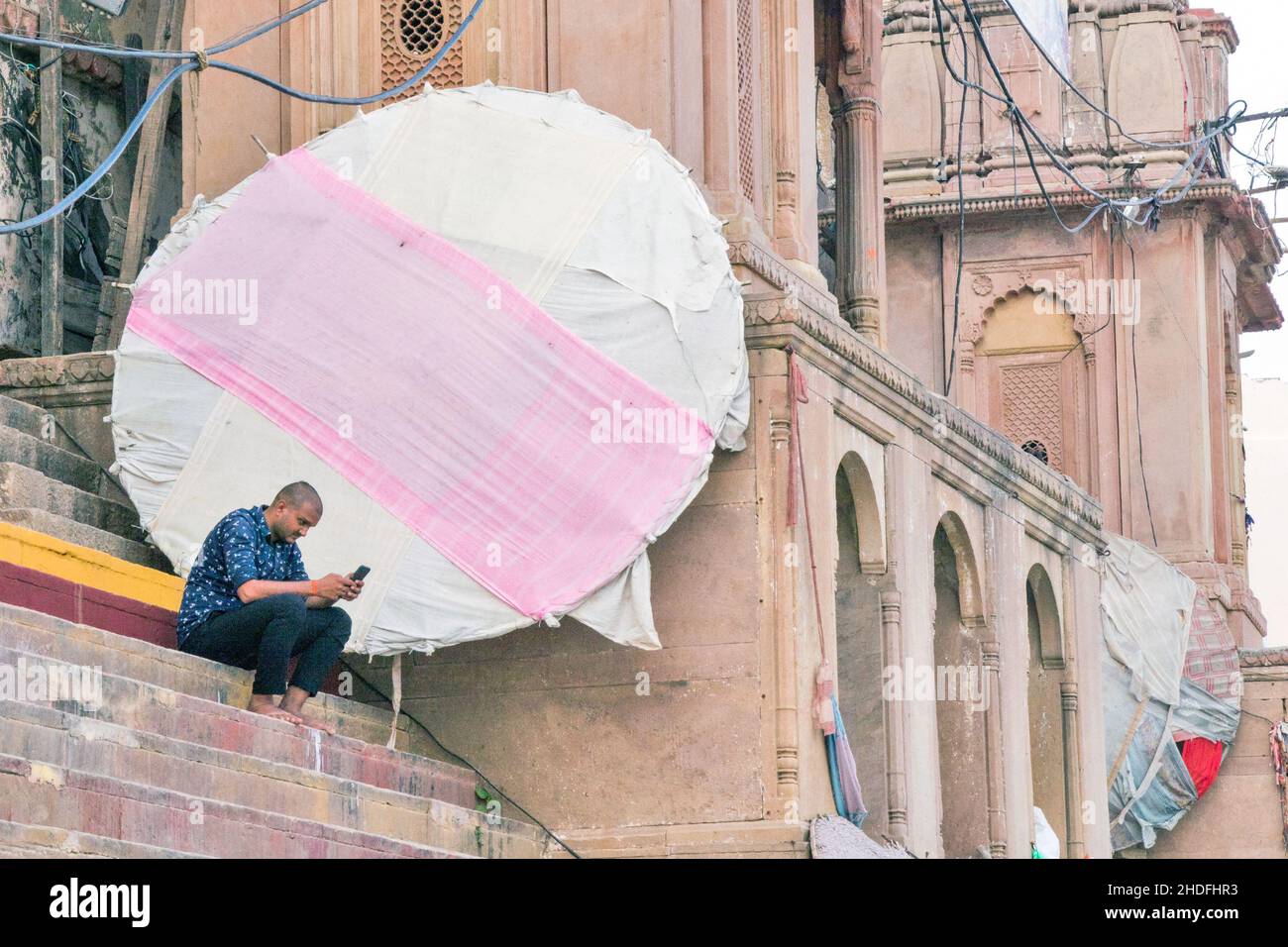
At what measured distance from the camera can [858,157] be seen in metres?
22.6

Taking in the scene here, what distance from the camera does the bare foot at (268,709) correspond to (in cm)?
1478

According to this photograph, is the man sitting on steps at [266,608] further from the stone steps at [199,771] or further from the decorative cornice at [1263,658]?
the decorative cornice at [1263,658]

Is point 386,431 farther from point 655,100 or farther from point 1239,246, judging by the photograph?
point 1239,246

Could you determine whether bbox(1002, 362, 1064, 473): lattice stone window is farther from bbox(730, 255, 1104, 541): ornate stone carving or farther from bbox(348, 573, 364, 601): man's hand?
bbox(348, 573, 364, 601): man's hand

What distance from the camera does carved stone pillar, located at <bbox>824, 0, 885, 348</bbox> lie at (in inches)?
875

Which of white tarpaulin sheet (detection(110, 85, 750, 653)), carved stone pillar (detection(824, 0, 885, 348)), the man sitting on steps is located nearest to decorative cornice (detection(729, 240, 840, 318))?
white tarpaulin sheet (detection(110, 85, 750, 653))

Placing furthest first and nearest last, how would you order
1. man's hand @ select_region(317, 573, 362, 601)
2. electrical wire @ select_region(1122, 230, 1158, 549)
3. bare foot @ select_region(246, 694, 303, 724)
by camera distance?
electrical wire @ select_region(1122, 230, 1158, 549), bare foot @ select_region(246, 694, 303, 724), man's hand @ select_region(317, 573, 362, 601)

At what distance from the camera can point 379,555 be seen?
16.5 metres

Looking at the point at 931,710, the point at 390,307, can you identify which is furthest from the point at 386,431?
the point at 931,710

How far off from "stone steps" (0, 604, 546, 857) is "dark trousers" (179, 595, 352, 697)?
0.43 ft

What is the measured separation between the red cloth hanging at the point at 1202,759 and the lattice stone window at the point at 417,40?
14.8 m
